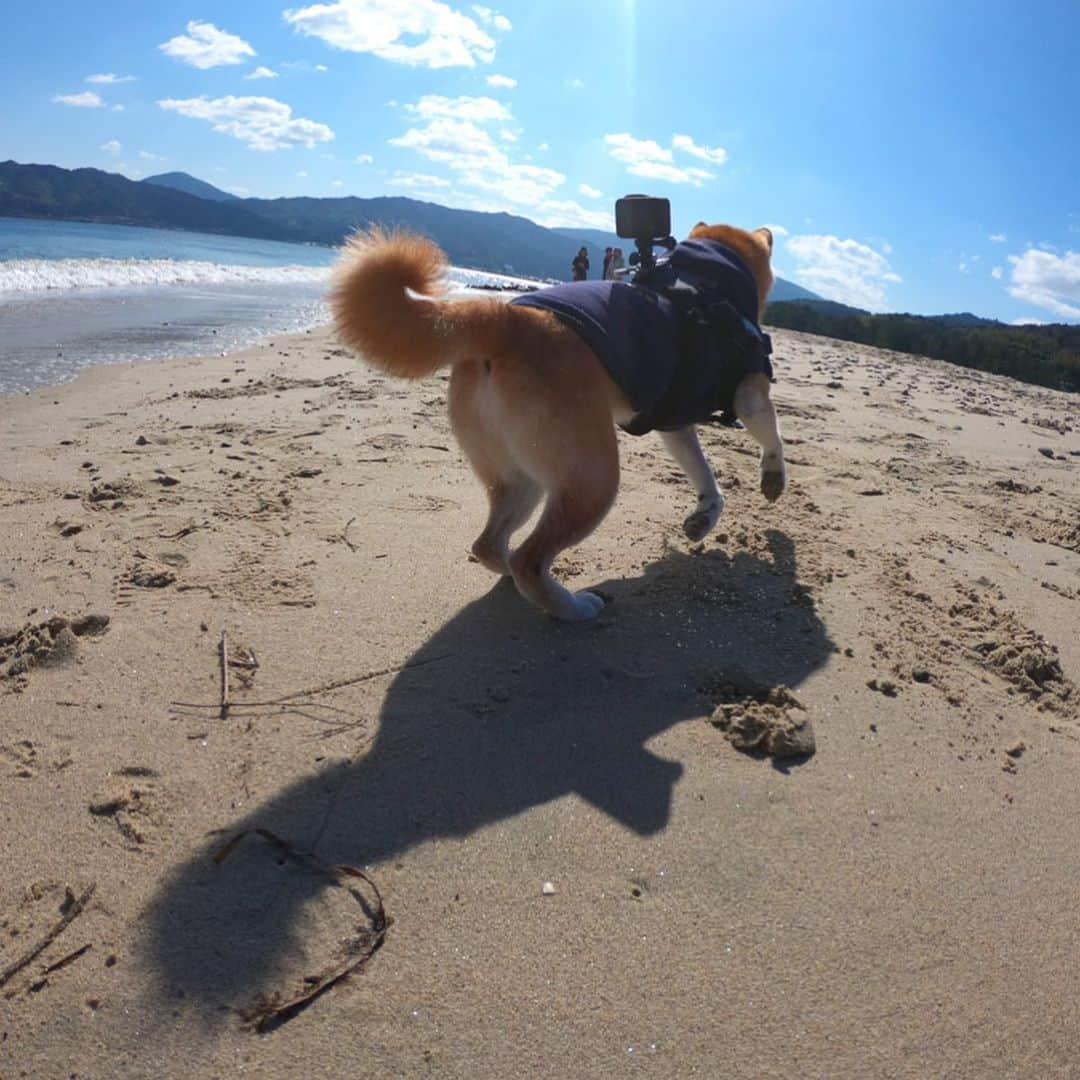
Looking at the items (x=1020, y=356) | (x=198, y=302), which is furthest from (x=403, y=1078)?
(x=1020, y=356)

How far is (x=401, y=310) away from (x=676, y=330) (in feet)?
4.13

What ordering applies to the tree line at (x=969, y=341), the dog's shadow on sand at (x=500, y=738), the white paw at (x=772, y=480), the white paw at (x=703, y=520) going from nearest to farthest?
the dog's shadow on sand at (x=500, y=738), the white paw at (x=703, y=520), the white paw at (x=772, y=480), the tree line at (x=969, y=341)

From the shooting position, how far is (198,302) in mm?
14453

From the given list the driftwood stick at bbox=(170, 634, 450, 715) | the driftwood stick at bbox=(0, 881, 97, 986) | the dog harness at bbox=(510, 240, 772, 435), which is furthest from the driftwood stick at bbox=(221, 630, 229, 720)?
the dog harness at bbox=(510, 240, 772, 435)

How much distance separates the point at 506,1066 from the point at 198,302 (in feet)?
50.7

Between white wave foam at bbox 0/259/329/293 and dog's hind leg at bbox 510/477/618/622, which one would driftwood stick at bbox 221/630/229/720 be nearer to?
dog's hind leg at bbox 510/477/618/622

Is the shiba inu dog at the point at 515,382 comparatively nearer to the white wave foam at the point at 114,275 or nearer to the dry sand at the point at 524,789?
the dry sand at the point at 524,789

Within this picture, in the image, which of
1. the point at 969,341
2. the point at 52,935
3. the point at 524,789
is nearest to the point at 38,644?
the point at 52,935

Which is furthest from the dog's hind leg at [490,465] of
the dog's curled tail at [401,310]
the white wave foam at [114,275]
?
the white wave foam at [114,275]

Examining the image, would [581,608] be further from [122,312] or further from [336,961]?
[122,312]

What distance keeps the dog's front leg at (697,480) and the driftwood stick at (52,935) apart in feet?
8.57

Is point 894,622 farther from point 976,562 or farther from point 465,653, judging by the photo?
point 465,653

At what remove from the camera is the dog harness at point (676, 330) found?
293 cm

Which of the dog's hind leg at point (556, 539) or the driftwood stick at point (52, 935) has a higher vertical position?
the dog's hind leg at point (556, 539)
